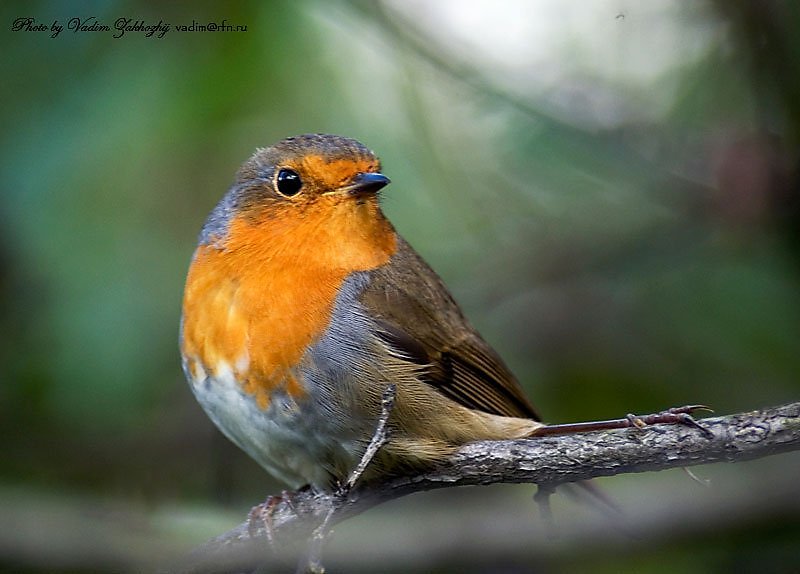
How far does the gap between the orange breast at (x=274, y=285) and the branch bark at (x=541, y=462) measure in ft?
1.41

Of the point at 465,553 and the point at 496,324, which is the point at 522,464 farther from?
the point at 496,324

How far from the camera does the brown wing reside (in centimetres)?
379

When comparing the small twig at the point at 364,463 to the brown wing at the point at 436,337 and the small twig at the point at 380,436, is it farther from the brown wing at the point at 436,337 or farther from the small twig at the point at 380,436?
the brown wing at the point at 436,337

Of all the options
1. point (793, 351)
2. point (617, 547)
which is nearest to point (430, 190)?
point (793, 351)

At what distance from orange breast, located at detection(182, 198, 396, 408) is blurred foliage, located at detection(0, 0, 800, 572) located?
2.14ft

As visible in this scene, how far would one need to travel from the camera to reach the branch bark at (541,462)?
2600mm

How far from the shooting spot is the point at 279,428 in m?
3.45

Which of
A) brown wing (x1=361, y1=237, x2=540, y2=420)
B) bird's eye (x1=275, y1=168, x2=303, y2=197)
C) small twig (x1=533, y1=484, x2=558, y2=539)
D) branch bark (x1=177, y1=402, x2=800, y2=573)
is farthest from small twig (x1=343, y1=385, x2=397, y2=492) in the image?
bird's eye (x1=275, y1=168, x2=303, y2=197)

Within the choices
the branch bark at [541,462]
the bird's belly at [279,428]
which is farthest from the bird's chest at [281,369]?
the branch bark at [541,462]

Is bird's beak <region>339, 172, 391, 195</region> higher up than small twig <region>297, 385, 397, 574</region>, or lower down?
higher up

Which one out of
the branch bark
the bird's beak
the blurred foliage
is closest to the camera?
the branch bark

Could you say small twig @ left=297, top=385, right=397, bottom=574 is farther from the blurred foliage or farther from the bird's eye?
the blurred foliage

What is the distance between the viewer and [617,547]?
358 cm

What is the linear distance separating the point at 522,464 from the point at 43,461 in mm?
2573
